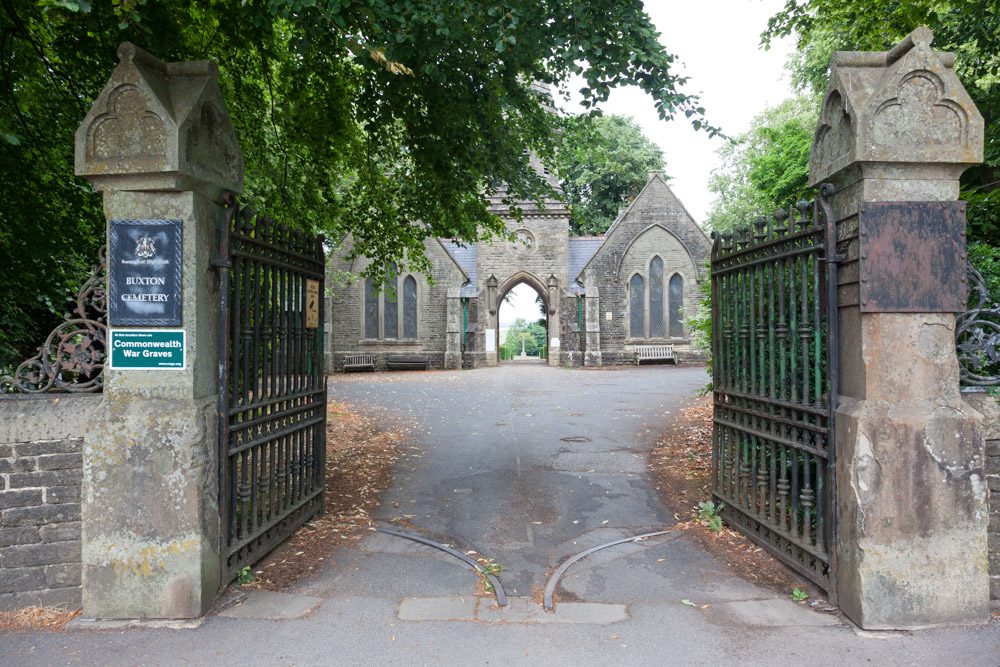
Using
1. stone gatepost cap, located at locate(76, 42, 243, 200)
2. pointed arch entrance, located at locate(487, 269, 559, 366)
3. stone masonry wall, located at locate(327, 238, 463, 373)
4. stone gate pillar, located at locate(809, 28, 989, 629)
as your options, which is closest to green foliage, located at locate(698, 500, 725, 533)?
stone gate pillar, located at locate(809, 28, 989, 629)

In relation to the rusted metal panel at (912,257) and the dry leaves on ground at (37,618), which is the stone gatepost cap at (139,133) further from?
the rusted metal panel at (912,257)

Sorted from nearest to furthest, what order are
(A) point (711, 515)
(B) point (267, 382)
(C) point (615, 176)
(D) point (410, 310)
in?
(B) point (267, 382) → (A) point (711, 515) → (D) point (410, 310) → (C) point (615, 176)

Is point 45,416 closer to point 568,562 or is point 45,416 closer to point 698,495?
point 568,562

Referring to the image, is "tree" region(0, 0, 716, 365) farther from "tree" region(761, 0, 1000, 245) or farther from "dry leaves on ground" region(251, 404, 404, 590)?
"tree" region(761, 0, 1000, 245)

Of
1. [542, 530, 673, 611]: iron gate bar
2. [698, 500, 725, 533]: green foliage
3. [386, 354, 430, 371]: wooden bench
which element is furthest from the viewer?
[386, 354, 430, 371]: wooden bench

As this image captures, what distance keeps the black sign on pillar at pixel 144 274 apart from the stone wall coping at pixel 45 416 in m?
0.58

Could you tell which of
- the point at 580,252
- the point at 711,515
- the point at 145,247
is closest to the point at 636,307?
the point at 580,252

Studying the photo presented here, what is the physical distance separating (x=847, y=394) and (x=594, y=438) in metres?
5.51

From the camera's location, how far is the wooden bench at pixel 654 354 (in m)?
26.9

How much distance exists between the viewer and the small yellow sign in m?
5.00

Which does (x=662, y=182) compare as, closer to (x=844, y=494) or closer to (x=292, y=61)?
(x=292, y=61)

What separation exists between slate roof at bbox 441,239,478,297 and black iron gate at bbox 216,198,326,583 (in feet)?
71.4

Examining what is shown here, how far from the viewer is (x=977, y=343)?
3490 millimetres

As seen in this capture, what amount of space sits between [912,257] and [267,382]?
476 cm
